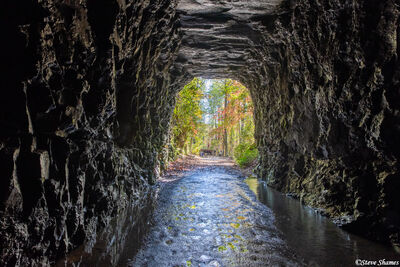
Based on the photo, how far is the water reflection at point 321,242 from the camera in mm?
3551

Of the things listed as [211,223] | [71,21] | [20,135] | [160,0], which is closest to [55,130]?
[20,135]

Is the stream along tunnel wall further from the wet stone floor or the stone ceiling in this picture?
the wet stone floor

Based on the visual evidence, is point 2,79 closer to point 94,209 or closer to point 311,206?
point 94,209

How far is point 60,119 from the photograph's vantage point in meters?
3.37

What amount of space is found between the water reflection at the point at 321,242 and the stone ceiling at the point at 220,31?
521 cm

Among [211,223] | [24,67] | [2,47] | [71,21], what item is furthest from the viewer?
[211,223]

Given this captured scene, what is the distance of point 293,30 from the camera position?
6.67 metres

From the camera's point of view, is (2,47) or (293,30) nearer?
(2,47)

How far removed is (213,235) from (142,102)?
5.09 metres

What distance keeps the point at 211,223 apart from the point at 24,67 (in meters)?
4.04

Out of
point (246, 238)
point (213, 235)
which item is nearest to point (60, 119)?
point (213, 235)

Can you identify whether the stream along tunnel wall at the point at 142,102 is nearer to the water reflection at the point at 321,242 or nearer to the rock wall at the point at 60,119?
the rock wall at the point at 60,119

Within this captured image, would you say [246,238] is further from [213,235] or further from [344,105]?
[344,105]

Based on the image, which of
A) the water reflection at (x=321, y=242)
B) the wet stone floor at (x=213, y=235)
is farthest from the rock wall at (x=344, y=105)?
the wet stone floor at (x=213, y=235)
